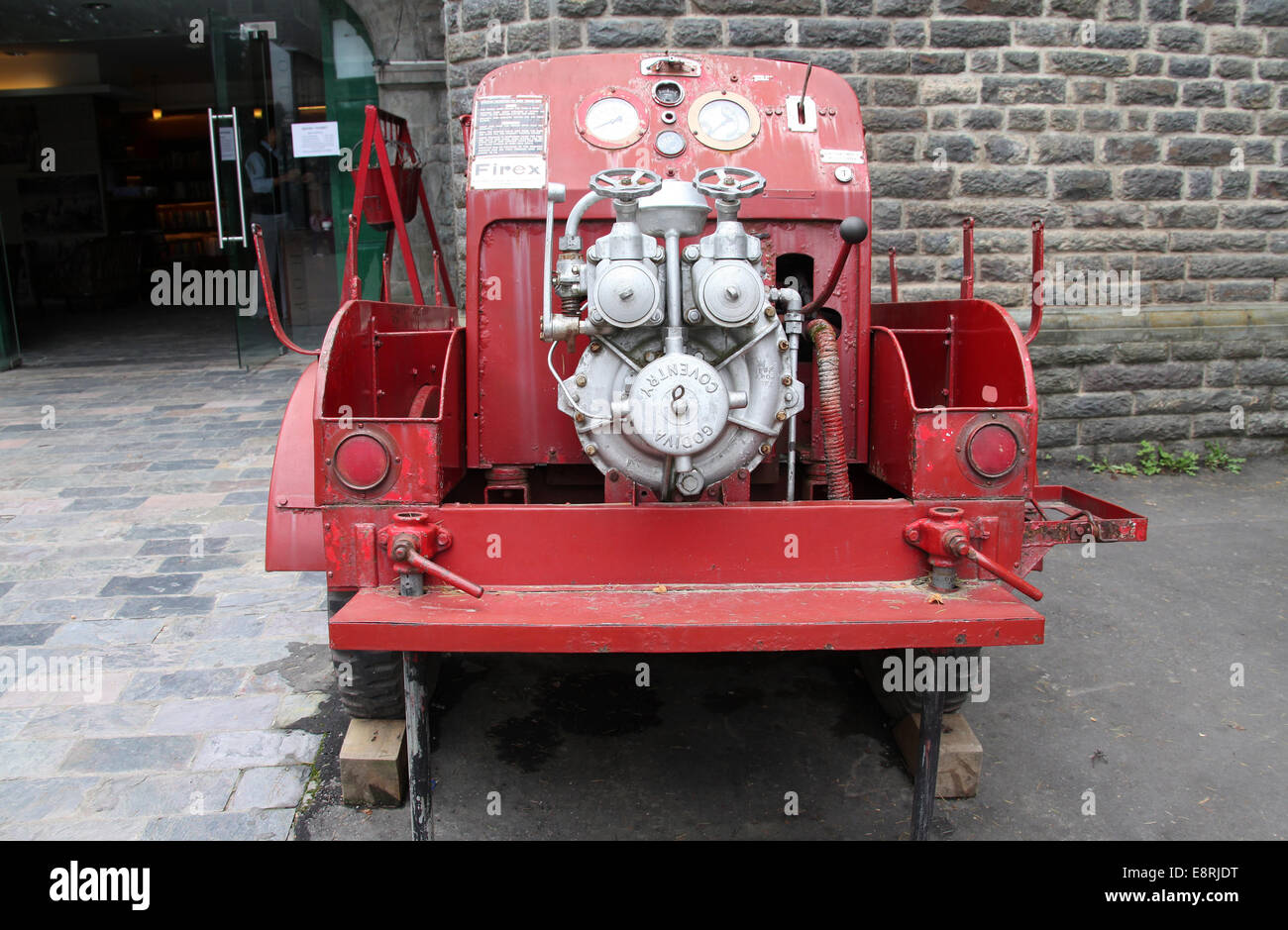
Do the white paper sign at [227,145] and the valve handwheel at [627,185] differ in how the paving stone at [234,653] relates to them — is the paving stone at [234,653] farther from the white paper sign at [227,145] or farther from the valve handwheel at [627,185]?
the white paper sign at [227,145]

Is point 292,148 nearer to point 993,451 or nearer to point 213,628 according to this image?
point 213,628

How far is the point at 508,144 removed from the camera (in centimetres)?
339

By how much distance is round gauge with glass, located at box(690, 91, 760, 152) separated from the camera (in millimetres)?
3465

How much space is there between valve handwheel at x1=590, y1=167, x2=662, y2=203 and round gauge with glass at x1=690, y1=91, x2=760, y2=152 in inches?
35.9

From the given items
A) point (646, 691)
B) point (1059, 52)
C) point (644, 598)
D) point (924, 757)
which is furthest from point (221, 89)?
point (924, 757)

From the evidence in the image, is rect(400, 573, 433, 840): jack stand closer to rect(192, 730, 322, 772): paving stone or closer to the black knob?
rect(192, 730, 322, 772): paving stone

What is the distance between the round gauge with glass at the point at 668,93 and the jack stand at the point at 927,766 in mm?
2240

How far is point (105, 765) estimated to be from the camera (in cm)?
352

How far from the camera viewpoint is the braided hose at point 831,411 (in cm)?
314

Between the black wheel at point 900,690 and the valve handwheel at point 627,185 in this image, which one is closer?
the valve handwheel at point 627,185

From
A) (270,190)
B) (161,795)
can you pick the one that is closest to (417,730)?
(161,795)

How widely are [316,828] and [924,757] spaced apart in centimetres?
201

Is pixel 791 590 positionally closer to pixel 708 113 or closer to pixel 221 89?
pixel 708 113

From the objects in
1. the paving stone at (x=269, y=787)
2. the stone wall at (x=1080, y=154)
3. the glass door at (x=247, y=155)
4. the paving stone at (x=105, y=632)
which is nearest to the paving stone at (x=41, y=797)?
the paving stone at (x=269, y=787)
